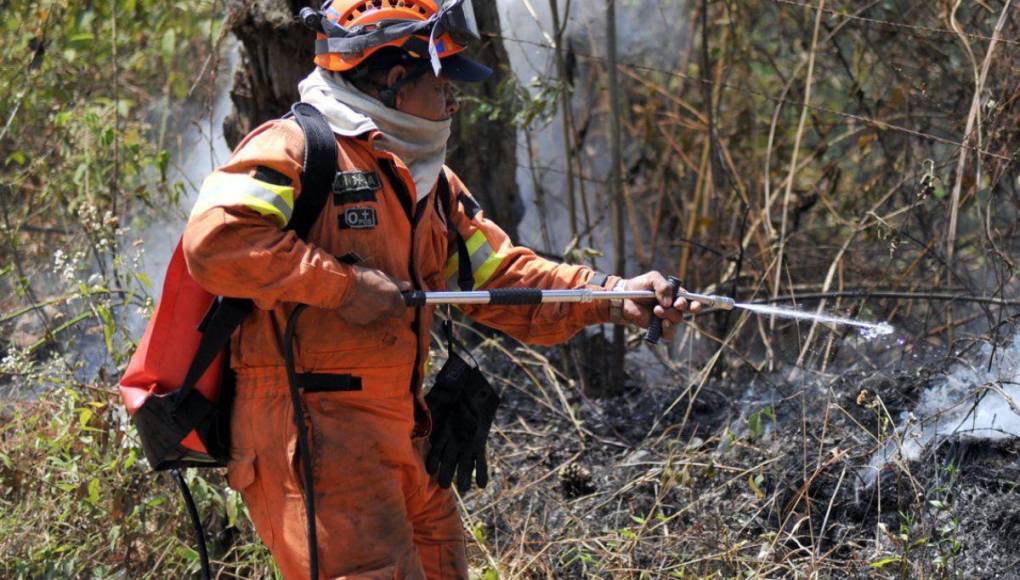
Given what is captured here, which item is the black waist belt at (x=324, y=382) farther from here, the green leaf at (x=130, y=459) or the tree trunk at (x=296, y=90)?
the tree trunk at (x=296, y=90)

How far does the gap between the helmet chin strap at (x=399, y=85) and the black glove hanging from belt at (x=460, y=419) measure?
745 millimetres

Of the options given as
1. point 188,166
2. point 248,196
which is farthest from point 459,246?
point 188,166

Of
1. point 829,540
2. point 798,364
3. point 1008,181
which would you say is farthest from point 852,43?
point 829,540

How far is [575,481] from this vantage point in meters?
5.08

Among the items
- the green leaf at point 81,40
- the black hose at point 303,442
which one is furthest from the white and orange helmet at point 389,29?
the green leaf at point 81,40

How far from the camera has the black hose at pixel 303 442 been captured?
3225mm

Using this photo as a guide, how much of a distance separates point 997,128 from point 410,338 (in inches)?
120

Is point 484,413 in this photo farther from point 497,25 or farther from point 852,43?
point 852,43

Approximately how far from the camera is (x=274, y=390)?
333 cm

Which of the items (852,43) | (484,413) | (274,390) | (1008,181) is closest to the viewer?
(274,390)

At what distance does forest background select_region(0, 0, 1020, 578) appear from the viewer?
4461mm

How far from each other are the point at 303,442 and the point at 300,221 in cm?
61

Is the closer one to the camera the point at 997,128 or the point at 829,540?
the point at 829,540

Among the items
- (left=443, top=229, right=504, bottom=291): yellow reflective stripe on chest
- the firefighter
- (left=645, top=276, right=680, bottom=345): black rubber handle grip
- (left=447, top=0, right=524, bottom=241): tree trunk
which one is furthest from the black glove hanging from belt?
(left=447, top=0, right=524, bottom=241): tree trunk
